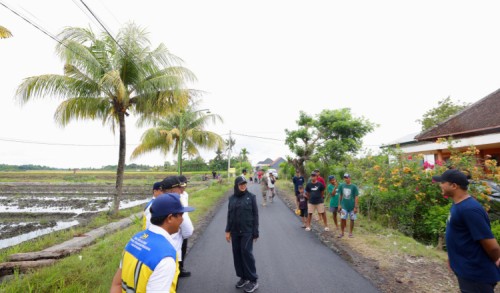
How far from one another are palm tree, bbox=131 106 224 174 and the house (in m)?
11.5

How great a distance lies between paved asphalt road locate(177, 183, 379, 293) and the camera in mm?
4332

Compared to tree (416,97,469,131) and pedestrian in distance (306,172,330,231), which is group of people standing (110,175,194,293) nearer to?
pedestrian in distance (306,172,330,231)

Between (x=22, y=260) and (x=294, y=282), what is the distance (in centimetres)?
469

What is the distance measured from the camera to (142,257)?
5.59ft

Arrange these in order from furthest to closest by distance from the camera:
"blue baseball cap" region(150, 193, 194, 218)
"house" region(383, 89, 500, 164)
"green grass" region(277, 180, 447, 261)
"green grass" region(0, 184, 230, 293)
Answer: "house" region(383, 89, 500, 164) → "green grass" region(277, 180, 447, 261) → "green grass" region(0, 184, 230, 293) → "blue baseball cap" region(150, 193, 194, 218)

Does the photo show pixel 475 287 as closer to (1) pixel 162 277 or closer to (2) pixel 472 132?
(1) pixel 162 277

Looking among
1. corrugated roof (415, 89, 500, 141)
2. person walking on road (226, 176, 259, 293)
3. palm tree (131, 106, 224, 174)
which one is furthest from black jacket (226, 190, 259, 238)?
palm tree (131, 106, 224, 174)

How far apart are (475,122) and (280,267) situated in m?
11.4

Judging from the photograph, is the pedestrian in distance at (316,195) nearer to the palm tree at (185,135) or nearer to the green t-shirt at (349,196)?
the green t-shirt at (349,196)

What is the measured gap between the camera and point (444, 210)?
7.04m

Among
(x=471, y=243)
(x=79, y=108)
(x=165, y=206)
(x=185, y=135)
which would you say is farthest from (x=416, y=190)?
(x=185, y=135)

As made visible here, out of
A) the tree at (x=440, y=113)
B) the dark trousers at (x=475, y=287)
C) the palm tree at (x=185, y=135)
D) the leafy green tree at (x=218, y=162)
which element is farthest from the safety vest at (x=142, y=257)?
the leafy green tree at (x=218, y=162)

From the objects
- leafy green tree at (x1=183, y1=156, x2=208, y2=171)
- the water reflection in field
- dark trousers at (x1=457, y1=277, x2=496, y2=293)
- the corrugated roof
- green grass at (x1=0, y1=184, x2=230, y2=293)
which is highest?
the corrugated roof

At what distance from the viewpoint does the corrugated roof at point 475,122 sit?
1066cm
